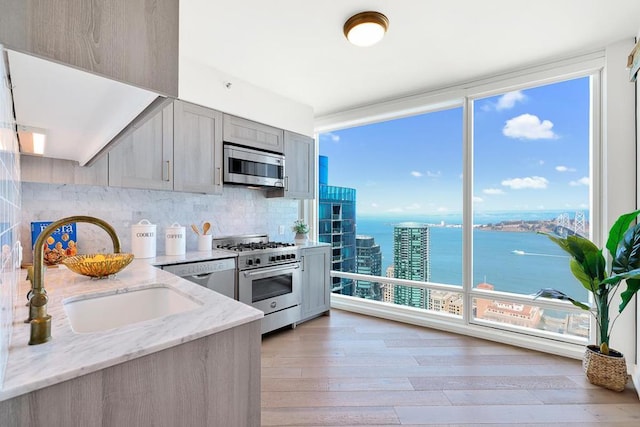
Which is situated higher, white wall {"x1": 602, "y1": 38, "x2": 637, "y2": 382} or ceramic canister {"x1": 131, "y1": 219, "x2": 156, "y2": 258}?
white wall {"x1": 602, "y1": 38, "x2": 637, "y2": 382}

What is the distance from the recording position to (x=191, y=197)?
3.16 meters

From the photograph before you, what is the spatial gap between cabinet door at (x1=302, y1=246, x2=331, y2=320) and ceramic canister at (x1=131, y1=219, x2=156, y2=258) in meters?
1.60

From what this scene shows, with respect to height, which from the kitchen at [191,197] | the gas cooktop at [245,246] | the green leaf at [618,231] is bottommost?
the gas cooktop at [245,246]

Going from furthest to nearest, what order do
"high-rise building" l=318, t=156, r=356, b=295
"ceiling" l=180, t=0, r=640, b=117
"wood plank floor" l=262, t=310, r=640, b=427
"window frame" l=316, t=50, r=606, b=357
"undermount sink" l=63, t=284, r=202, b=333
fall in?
1. "high-rise building" l=318, t=156, r=356, b=295
2. "window frame" l=316, t=50, r=606, b=357
3. "ceiling" l=180, t=0, r=640, b=117
4. "wood plank floor" l=262, t=310, r=640, b=427
5. "undermount sink" l=63, t=284, r=202, b=333

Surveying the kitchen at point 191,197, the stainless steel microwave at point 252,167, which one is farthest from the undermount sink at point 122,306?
the stainless steel microwave at point 252,167

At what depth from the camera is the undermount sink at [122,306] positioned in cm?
130

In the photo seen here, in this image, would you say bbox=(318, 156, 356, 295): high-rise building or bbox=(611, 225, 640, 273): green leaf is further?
bbox=(318, 156, 356, 295): high-rise building

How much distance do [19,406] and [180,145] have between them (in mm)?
2444

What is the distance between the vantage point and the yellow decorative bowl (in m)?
1.53

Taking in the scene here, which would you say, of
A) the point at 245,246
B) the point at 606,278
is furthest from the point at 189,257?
the point at 606,278

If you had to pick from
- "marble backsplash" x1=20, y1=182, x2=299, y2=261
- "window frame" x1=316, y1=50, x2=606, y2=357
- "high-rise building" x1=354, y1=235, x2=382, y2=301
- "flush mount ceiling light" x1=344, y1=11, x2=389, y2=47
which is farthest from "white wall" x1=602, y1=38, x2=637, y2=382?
"marble backsplash" x1=20, y1=182, x2=299, y2=261

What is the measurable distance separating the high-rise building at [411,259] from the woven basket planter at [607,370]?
1.58 meters

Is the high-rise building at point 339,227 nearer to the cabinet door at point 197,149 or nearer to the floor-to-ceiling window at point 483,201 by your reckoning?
the floor-to-ceiling window at point 483,201

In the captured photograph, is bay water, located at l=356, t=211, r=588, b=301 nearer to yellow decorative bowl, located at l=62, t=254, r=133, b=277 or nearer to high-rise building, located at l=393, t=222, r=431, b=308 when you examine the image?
high-rise building, located at l=393, t=222, r=431, b=308
